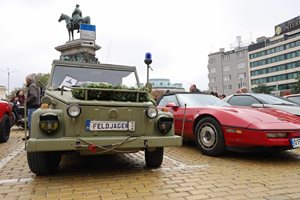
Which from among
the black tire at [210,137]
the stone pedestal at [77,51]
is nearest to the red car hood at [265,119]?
the black tire at [210,137]

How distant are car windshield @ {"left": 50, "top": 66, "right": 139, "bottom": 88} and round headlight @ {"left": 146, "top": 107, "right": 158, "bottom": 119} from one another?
101 cm

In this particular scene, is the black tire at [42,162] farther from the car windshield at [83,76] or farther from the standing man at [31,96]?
the standing man at [31,96]

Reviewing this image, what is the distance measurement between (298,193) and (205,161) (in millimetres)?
1907

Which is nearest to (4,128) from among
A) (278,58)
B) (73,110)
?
(73,110)

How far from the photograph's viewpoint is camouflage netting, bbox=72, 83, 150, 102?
3959 millimetres

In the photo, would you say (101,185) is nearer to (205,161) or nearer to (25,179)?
(25,179)

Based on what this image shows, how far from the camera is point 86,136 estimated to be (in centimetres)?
384

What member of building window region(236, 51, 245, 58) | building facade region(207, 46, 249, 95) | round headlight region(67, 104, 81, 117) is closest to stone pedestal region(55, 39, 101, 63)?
round headlight region(67, 104, 81, 117)

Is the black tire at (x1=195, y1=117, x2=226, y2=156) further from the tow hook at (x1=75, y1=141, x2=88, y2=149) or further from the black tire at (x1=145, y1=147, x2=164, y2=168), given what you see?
the tow hook at (x1=75, y1=141, x2=88, y2=149)

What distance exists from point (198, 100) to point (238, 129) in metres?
1.81

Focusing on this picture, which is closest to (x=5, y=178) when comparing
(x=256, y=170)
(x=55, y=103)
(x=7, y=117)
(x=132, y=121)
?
(x=55, y=103)

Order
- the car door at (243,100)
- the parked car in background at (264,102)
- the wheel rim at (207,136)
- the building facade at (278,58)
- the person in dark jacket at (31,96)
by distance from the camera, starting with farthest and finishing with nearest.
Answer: the building facade at (278,58)
the person in dark jacket at (31,96)
the car door at (243,100)
the parked car in background at (264,102)
the wheel rim at (207,136)

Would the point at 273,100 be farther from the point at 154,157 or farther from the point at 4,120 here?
the point at 4,120

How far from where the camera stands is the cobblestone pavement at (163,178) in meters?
3.29
